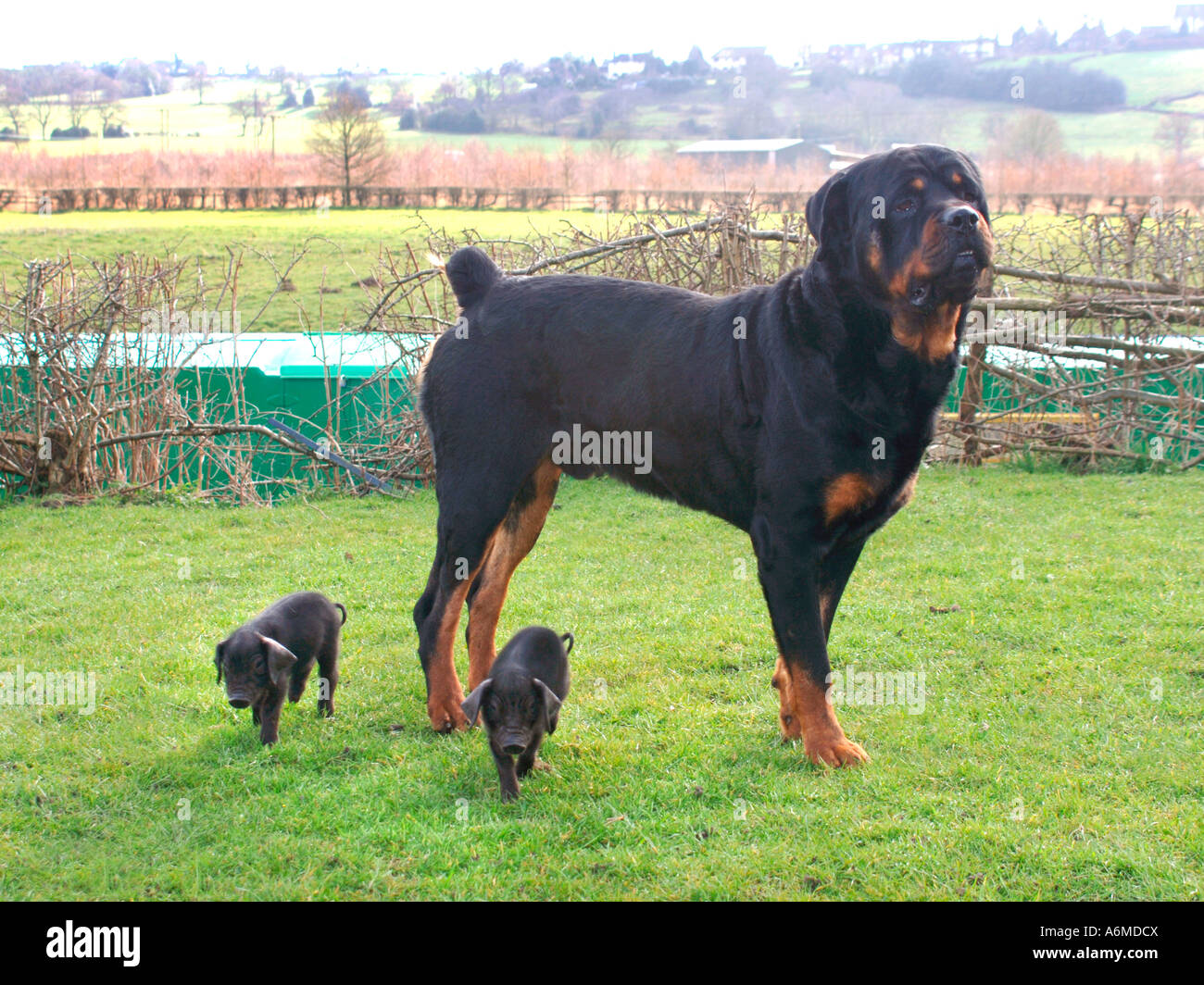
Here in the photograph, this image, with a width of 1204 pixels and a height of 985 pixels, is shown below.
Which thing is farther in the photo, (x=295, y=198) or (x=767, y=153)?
(x=767, y=153)

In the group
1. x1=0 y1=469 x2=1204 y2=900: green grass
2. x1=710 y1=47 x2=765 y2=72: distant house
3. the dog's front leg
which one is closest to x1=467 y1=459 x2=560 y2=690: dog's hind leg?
x1=0 y1=469 x2=1204 y2=900: green grass

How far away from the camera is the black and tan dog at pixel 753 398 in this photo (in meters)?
4.06

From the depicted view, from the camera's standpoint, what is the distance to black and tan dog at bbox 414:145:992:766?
406 centimetres

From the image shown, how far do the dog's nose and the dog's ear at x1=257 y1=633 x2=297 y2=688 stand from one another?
3207 mm

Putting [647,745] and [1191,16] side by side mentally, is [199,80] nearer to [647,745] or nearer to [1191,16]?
[1191,16]

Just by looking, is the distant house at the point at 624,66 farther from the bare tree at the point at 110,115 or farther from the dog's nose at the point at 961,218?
the dog's nose at the point at 961,218

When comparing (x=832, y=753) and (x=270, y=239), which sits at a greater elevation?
(x=270, y=239)

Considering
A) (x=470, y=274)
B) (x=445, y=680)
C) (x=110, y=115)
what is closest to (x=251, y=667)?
(x=445, y=680)

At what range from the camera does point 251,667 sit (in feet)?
15.1

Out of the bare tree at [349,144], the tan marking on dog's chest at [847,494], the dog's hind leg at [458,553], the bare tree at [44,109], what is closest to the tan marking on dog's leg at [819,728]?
the tan marking on dog's chest at [847,494]

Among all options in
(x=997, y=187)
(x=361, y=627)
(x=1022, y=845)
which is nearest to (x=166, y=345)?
(x=361, y=627)

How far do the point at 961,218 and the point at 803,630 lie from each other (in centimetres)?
165

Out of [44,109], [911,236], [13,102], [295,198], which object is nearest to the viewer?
[911,236]

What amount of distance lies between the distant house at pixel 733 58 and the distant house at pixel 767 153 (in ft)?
118
